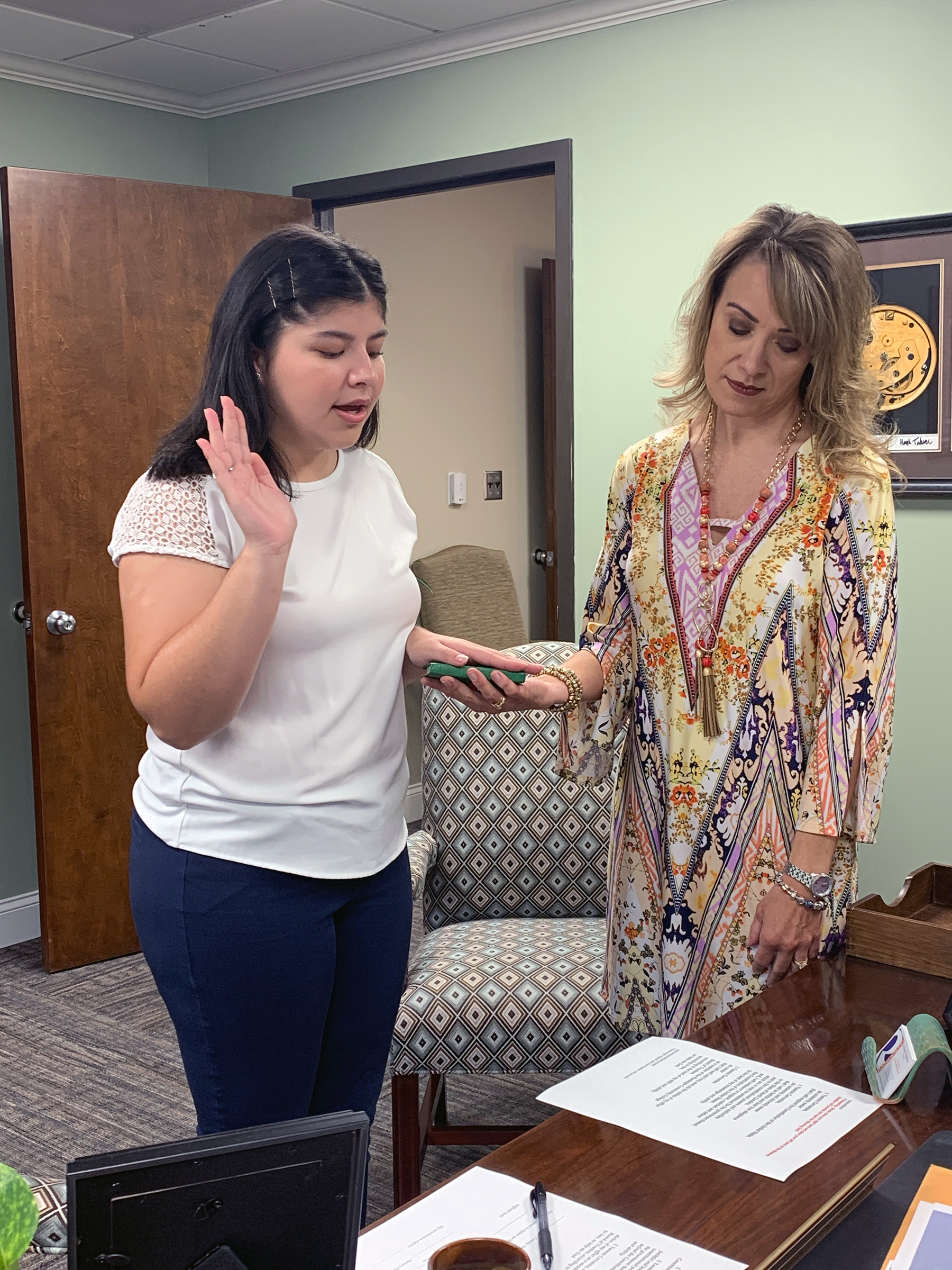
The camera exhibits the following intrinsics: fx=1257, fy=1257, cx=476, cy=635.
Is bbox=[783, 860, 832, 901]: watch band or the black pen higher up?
bbox=[783, 860, 832, 901]: watch band

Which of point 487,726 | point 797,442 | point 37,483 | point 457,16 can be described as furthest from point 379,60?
point 797,442

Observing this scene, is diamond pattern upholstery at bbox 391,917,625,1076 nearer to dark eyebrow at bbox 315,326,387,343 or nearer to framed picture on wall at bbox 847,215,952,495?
dark eyebrow at bbox 315,326,387,343

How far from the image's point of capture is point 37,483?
3408mm

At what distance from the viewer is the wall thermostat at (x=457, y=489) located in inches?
191

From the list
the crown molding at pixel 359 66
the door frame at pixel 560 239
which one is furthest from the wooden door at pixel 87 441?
the door frame at pixel 560 239

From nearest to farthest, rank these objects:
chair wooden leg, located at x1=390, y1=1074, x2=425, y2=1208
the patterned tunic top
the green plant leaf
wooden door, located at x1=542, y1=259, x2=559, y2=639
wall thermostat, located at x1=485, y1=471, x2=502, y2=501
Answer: the green plant leaf → the patterned tunic top → chair wooden leg, located at x1=390, y1=1074, x2=425, y2=1208 → wall thermostat, located at x1=485, y1=471, x2=502, y2=501 → wooden door, located at x1=542, y1=259, x2=559, y2=639

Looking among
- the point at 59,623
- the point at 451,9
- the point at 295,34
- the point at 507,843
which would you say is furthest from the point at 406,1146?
the point at 295,34

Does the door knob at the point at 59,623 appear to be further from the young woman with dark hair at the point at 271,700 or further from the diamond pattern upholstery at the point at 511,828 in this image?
the young woman with dark hair at the point at 271,700

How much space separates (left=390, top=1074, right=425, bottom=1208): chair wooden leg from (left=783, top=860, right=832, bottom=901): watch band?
37.5 inches

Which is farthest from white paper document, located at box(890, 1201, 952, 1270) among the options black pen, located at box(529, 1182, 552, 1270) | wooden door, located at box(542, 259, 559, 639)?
wooden door, located at box(542, 259, 559, 639)

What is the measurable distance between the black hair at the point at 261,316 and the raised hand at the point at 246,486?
0.04 metres

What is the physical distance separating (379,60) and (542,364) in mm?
1783

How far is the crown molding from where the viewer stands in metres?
3.24

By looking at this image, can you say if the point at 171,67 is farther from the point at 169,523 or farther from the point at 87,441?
the point at 169,523
